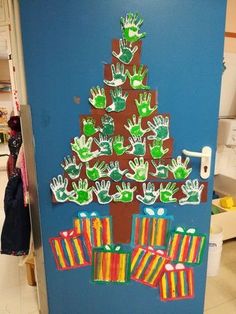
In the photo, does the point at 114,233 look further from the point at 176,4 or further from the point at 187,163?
the point at 176,4

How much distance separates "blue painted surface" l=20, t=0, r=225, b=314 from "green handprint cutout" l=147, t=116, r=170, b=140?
36mm

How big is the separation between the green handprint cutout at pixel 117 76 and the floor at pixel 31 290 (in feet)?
4.93

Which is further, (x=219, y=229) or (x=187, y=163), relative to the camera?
(x=219, y=229)

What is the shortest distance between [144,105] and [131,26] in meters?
0.32

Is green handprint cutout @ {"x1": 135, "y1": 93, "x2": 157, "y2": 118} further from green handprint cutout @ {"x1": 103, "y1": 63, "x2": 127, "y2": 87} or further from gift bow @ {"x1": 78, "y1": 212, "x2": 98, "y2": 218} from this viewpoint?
gift bow @ {"x1": 78, "y1": 212, "x2": 98, "y2": 218}

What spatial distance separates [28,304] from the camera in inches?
67.5

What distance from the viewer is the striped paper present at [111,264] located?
4.33ft

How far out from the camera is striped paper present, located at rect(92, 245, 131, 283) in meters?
1.32

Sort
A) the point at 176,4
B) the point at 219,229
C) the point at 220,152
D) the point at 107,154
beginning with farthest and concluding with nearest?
the point at 220,152 < the point at 219,229 < the point at 107,154 < the point at 176,4

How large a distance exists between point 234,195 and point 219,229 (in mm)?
614

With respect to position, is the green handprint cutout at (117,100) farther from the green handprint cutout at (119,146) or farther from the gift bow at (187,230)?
the gift bow at (187,230)

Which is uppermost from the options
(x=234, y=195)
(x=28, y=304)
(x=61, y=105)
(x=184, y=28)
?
(x=184, y=28)

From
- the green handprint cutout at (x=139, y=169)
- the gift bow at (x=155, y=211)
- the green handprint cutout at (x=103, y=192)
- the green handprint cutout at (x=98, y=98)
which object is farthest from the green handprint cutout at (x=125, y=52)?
the gift bow at (x=155, y=211)

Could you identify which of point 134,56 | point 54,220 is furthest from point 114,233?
point 134,56
